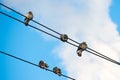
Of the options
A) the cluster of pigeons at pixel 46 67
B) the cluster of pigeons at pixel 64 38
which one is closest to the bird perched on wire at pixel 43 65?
the cluster of pigeons at pixel 46 67

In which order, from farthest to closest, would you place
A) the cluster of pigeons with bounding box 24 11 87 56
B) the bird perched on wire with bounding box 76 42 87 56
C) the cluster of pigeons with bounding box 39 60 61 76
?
the cluster of pigeons with bounding box 39 60 61 76, the bird perched on wire with bounding box 76 42 87 56, the cluster of pigeons with bounding box 24 11 87 56

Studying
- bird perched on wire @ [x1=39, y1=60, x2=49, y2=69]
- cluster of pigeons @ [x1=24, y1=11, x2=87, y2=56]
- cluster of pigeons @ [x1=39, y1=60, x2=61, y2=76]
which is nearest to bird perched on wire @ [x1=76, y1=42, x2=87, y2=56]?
cluster of pigeons @ [x1=24, y1=11, x2=87, y2=56]

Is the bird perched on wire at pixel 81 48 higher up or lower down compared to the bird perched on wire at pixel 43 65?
lower down

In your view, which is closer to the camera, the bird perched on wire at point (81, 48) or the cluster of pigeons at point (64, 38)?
the cluster of pigeons at point (64, 38)

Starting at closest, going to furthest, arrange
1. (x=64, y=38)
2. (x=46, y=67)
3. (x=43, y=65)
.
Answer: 1. (x=64, y=38)
2. (x=46, y=67)
3. (x=43, y=65)

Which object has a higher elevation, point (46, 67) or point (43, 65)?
point (43, 65)

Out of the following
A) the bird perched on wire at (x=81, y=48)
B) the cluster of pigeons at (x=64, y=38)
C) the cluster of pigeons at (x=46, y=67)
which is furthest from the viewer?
the cluster of pigeons at (x=46, y=67)

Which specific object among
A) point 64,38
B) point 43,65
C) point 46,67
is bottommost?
point 64,38

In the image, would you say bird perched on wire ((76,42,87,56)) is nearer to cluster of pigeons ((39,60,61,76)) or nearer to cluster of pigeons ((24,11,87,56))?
cluster of pigeons ((24,11,87,56))

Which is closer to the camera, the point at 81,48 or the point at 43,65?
the point at 81,48

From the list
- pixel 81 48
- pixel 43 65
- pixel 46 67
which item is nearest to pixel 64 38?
pixel 81 48

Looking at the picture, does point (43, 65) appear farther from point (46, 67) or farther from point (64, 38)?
point (64, 38)

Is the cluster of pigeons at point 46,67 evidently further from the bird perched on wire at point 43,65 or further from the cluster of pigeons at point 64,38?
the cluster of pigeons at point 64,38

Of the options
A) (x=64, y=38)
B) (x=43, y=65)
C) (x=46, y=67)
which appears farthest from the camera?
(x=43, y=65)
